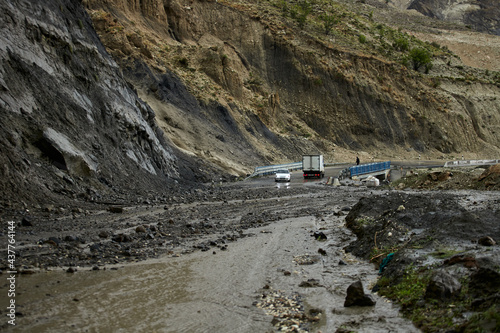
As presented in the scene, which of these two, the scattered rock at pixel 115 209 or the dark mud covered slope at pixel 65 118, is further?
the dark mud covered slope at pixel 65 118

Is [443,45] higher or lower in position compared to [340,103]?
higher

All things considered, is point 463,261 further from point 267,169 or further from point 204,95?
point 204,95

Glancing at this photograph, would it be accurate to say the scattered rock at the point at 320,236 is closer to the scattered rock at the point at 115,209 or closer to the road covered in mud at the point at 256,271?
the road covered in mud at the point at 256,271

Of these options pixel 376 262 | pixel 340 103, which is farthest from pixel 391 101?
pixel 376 262

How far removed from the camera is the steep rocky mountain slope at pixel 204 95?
1934 cm

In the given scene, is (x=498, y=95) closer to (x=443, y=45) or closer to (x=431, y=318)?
(x=443, y=45)

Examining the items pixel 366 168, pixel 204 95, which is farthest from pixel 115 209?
pixel 204 95

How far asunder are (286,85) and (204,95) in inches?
906

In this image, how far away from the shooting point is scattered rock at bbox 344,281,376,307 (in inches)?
294

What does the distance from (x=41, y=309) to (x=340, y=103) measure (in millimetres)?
67231

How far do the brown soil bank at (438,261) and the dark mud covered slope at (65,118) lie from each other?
37.7 feet

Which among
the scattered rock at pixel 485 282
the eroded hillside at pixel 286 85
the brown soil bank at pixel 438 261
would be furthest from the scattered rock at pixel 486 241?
the eroded hillside at pixel 286 85

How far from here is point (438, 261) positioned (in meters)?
8.45

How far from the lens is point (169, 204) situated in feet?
66.2
